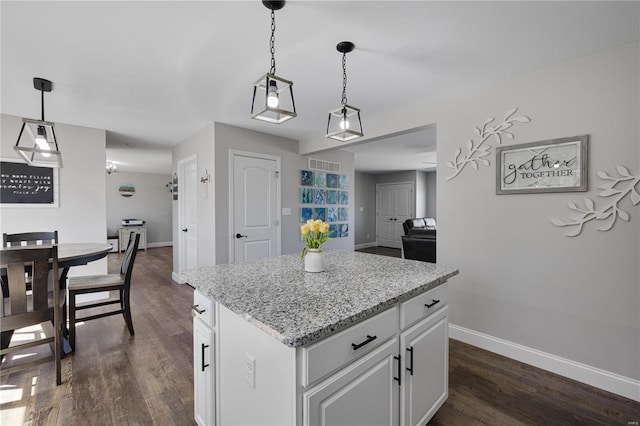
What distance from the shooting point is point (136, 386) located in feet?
6.62

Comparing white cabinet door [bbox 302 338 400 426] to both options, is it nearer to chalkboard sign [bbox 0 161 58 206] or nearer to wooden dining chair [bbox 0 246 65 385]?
wooden dining chair [bbox 0 246 65 385]

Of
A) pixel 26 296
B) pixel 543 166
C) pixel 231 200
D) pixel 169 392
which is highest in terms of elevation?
pixel 543 166

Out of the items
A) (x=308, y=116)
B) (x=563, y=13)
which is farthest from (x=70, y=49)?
(x=563, y=13)

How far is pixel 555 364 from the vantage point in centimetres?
221

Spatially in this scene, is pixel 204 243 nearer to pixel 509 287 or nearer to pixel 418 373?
pixel 418 373

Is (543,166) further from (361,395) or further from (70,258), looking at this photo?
(70,258)

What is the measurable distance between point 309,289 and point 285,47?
5.39ft

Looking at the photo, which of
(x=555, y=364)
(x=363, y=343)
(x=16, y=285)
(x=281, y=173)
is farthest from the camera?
(x=281, y=173)

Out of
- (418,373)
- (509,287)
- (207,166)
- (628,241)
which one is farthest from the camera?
(207,166)

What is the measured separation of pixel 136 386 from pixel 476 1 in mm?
3219

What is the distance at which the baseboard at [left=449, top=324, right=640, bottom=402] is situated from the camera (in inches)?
76.2

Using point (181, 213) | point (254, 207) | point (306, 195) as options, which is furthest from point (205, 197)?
point (306, 195)

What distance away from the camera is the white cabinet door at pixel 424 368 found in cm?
137

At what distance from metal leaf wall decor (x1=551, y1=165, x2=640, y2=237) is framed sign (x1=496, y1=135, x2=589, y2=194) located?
11 centimetres
